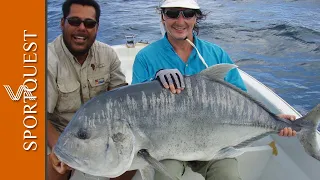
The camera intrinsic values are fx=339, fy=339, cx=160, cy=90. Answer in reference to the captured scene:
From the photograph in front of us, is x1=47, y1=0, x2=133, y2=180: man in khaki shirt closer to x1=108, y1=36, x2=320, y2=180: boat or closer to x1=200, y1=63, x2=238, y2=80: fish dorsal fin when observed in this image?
x1=108, y1=36, x2=320, y2=180: boat

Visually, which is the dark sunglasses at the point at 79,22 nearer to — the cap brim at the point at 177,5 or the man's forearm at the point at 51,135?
the cap brim at the point at 177,5

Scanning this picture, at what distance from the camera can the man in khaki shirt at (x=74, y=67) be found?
8.86ft

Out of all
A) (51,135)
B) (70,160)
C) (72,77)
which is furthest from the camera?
(72,77)

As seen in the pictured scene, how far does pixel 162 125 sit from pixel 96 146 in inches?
15.9

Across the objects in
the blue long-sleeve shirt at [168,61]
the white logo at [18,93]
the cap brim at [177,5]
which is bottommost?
the white logo at [18,93]

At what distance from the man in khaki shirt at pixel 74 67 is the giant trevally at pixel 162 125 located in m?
0.75

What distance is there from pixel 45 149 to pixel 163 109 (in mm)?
1217

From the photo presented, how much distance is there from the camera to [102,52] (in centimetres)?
298

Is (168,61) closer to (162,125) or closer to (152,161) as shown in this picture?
(162,125)

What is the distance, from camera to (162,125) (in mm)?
2021

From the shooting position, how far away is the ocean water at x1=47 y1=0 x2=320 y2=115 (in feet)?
23.6

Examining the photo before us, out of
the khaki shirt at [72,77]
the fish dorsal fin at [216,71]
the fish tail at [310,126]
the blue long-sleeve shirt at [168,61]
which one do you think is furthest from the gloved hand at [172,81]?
the khaki shirt at [72,77]

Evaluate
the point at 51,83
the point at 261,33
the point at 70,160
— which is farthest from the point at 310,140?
the point at 261,33

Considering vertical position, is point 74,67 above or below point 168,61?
below
